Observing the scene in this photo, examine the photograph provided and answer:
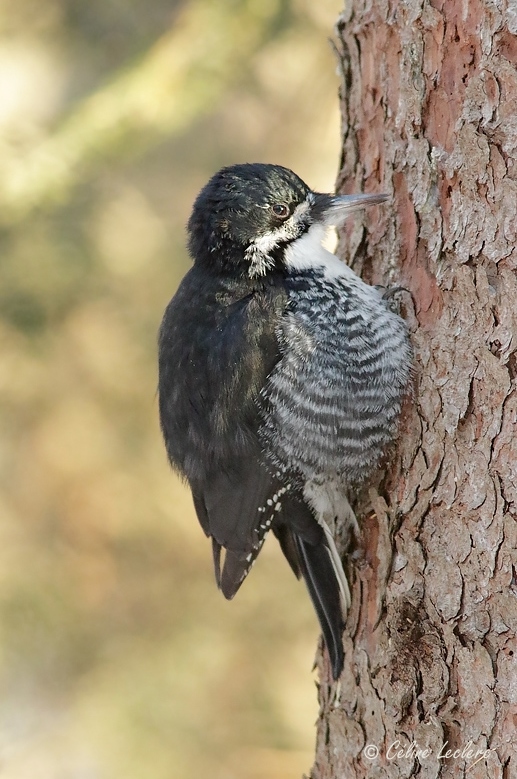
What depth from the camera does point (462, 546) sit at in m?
2.17

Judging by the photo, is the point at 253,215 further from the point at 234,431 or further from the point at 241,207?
the point at 234,431

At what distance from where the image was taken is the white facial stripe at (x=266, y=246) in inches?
102

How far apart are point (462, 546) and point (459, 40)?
4.25 feet

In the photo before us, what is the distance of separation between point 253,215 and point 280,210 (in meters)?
0.09

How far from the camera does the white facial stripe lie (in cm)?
260

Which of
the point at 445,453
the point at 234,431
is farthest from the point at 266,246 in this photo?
the point at 445,453

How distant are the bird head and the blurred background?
1.65m

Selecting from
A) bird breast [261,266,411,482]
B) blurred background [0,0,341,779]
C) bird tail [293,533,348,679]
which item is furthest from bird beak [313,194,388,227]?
blurred background [0,0,341,779]

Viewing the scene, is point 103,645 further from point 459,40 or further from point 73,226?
point 459,40

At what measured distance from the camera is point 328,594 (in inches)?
98.7

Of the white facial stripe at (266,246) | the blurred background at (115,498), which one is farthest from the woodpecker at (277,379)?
the blurred background at (115,498)

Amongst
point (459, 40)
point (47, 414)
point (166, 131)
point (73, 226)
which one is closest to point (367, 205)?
point (459, 40)

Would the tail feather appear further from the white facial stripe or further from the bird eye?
the bird eye

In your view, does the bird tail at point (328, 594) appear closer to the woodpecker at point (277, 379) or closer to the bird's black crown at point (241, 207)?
the woodpecker at point (277, 379)
